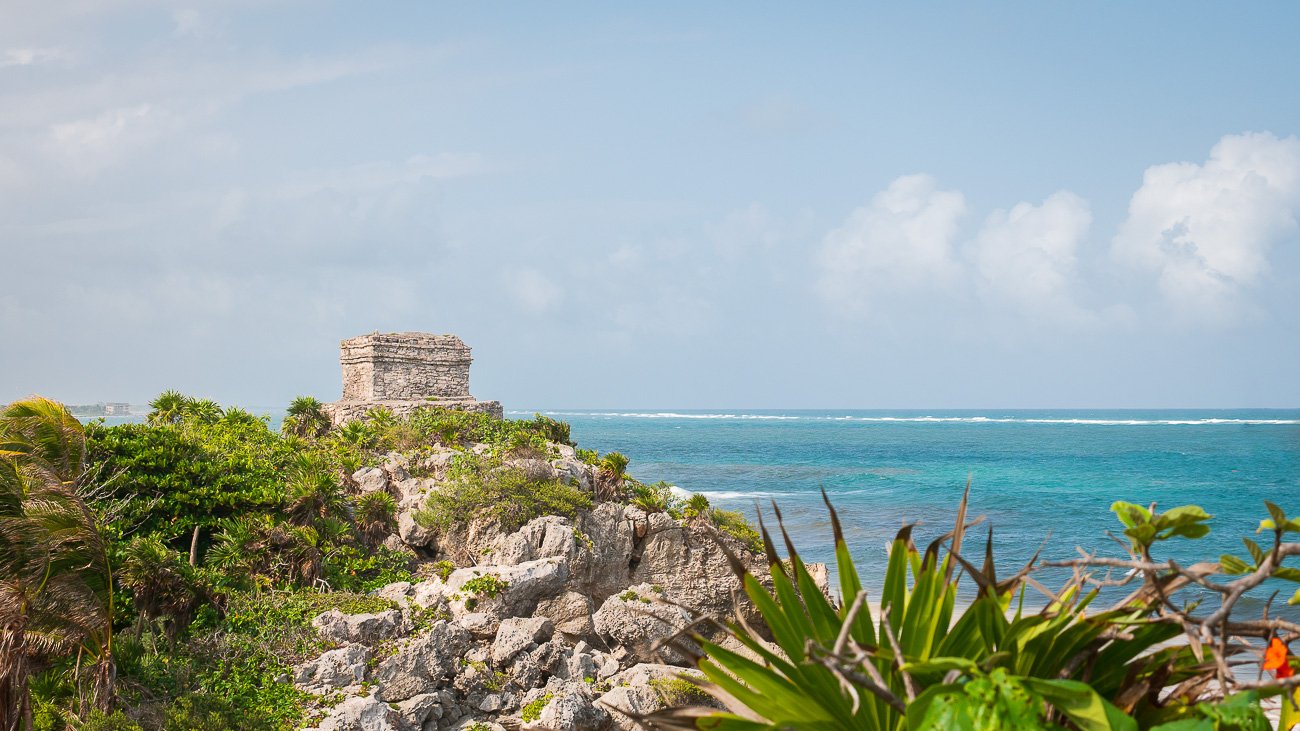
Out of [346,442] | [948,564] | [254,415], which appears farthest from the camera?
[254,415]

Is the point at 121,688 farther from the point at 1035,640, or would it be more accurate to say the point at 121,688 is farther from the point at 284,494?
the point at 1035,640

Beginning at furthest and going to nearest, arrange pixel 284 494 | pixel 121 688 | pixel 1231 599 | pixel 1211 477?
1. pixel 1211 477
2. pixel 284 494
3. pixel 121 688
4. pixel 1231 599

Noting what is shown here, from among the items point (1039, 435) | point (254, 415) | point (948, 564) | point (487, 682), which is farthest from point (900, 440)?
point (948, 564)

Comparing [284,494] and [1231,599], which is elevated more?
[1231,599]

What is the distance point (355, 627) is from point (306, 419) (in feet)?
37.6

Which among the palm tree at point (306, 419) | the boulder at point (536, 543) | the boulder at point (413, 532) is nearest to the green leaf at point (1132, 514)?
the boulder at point (536, 543)

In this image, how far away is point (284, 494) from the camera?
514 inches

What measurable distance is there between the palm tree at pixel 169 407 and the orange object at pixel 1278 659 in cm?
1995

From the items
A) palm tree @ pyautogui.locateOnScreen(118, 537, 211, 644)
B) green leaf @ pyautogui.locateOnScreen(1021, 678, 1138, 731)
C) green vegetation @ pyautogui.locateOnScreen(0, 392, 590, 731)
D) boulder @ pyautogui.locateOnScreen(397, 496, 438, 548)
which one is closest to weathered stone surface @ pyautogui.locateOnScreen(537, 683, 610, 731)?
green vegetation @ pyautogui.locateOnScreen(0, 392, 590, 731)

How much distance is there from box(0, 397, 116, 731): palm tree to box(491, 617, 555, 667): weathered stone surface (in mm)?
4080

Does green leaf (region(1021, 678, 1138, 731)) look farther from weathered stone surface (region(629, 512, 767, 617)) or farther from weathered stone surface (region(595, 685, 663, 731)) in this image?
weathered stone surface (region(629, 512, 767, 617))

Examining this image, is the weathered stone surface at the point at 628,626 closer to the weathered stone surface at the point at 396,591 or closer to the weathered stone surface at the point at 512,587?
the weathered stone surface at the point at 512,587

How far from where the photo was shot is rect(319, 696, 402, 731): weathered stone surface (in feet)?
29.5

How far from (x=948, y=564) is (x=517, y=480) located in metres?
12.7
